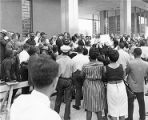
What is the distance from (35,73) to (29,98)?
0.68ft

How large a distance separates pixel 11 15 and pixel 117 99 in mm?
12738

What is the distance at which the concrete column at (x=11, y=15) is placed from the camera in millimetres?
15243

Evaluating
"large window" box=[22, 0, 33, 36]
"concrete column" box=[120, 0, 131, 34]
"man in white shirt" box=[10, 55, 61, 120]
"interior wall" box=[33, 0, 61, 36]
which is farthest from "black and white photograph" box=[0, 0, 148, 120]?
"concrete column" box=[120, 0, 131, 34]

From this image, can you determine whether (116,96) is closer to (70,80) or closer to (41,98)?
(70,80)

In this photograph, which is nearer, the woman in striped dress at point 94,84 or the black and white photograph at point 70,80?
the black and white photograph at point 70,80

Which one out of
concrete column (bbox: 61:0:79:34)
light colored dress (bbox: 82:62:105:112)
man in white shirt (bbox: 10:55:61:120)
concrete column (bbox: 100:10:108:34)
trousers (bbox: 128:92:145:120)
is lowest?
trousers (bbox: 128:92:145:120)

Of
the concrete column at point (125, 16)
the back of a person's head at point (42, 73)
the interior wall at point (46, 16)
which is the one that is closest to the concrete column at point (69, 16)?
the interior wall at point (46, 16)

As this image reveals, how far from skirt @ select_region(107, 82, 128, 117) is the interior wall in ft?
48.1

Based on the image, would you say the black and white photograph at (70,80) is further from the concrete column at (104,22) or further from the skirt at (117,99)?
the concrete column at (104,22)

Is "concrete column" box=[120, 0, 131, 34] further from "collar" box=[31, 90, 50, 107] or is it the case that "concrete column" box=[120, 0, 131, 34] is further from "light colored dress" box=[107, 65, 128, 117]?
"collar" box=[31, 90, 50, 107]

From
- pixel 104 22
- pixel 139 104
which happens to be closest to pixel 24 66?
pixel 139 104

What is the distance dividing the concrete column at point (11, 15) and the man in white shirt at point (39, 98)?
45.7 ft

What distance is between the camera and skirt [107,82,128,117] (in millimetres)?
4387

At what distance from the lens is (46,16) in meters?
19.2
